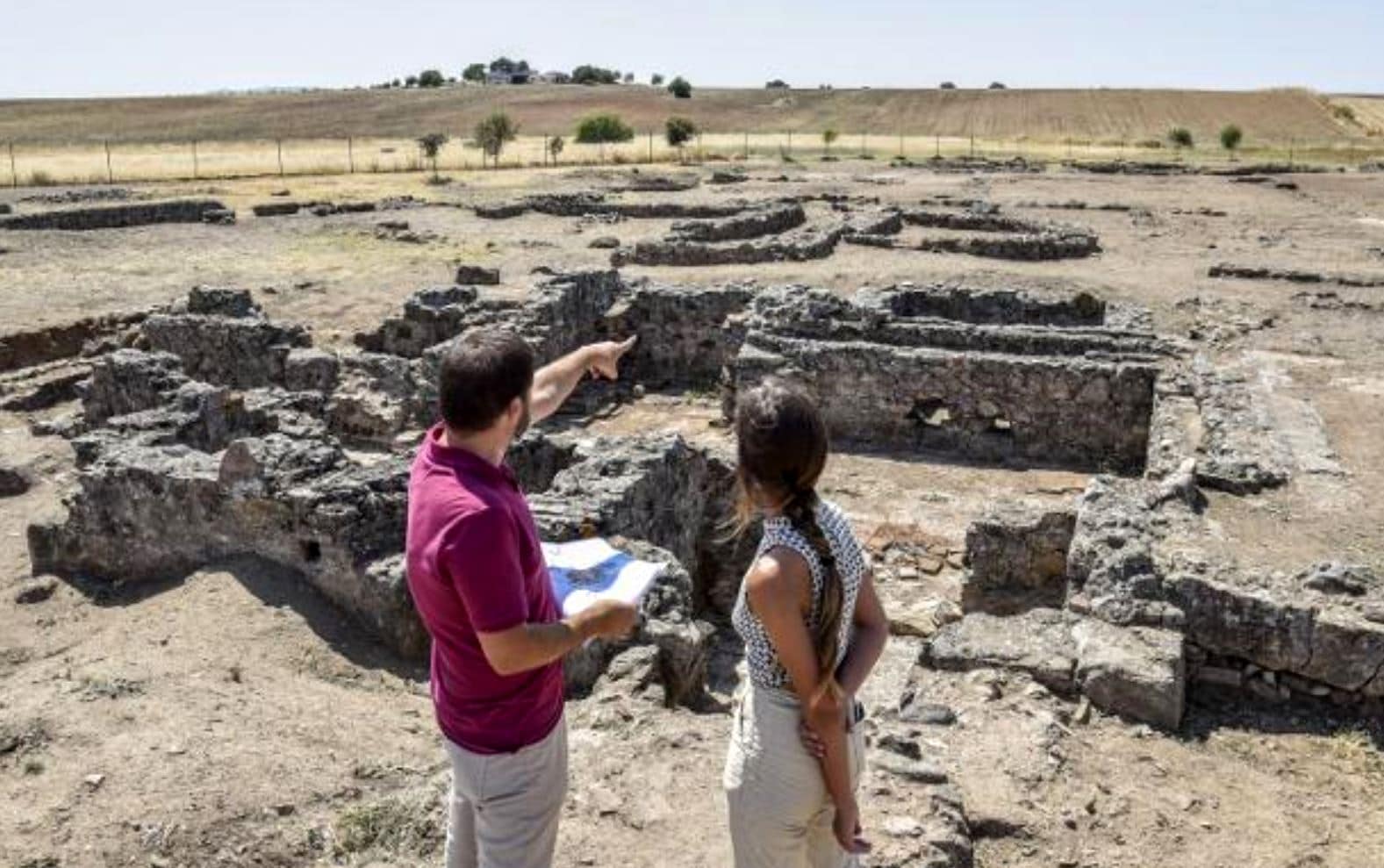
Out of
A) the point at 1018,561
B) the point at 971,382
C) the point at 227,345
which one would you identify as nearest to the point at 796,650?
the point at 1018,561

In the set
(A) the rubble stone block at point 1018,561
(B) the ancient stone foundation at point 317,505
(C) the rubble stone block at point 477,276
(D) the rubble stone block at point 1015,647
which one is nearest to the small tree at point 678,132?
(C) the rubble stone block at point 477,276

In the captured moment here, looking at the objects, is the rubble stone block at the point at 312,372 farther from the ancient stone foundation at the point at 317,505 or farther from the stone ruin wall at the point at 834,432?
the ancient stone foundation at the point at 317,505

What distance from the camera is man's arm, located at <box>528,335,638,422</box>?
5.13 meters

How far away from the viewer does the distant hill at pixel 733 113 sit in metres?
85.0

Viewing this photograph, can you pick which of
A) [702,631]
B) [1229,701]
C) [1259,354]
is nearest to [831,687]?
[702,631]

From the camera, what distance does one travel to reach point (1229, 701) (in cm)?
815

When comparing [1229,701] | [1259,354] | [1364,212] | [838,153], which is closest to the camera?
[1229,701]

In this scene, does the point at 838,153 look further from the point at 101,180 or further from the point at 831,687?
the point at 831,687

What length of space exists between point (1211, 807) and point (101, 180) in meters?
53.3

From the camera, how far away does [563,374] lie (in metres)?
5.37

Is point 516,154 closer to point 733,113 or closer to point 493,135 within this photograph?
point 493,135

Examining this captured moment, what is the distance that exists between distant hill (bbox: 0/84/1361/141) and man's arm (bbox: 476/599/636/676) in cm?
7952

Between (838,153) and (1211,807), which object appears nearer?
(1211,807)

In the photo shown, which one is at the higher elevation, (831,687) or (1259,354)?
(831,687)
